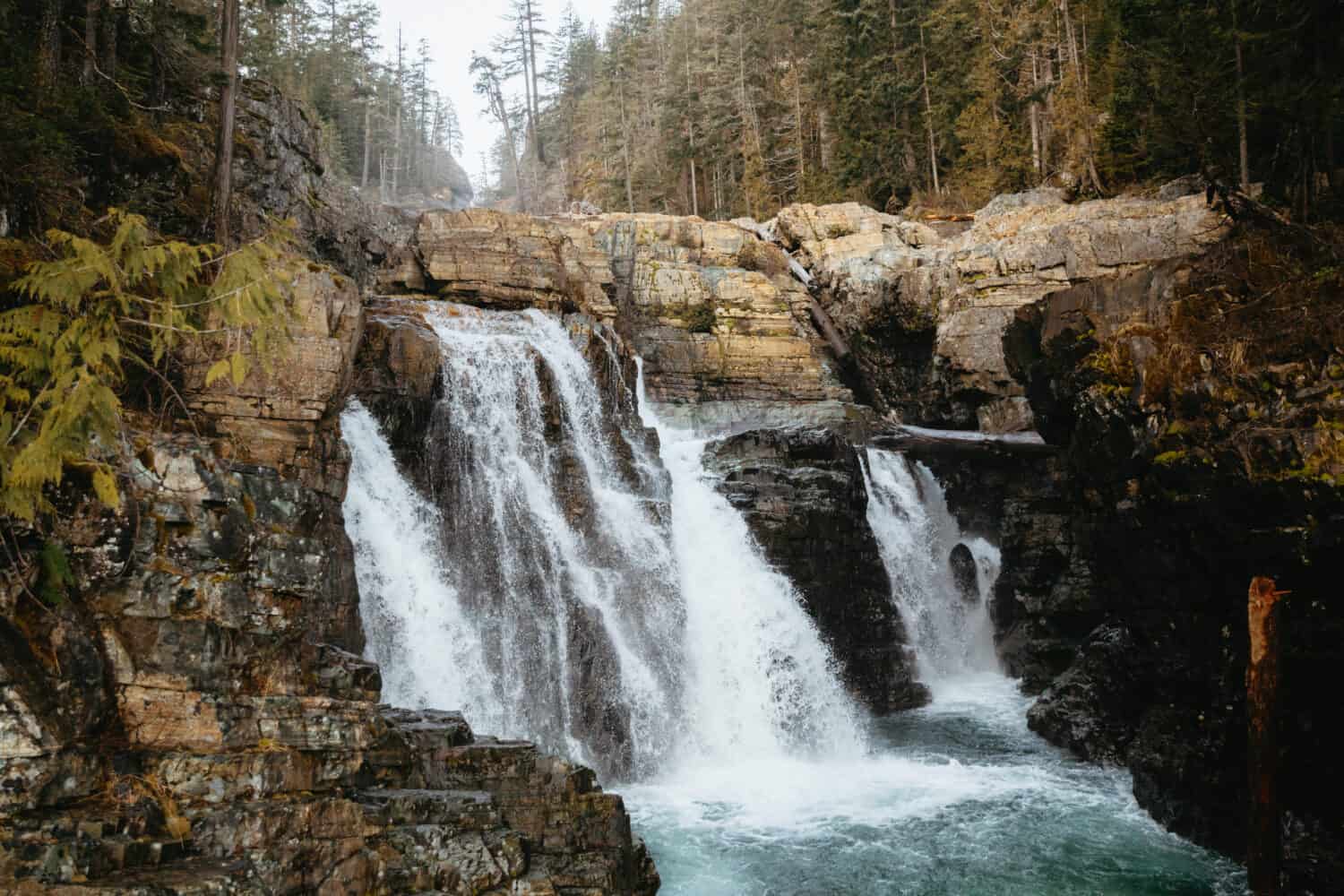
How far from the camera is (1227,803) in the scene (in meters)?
12.0

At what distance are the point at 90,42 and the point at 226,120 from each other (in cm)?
261

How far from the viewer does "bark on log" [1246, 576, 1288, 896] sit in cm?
896

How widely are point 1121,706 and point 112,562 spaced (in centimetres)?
1528

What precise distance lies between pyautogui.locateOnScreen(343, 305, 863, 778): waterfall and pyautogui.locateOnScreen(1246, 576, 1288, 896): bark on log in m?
8.41

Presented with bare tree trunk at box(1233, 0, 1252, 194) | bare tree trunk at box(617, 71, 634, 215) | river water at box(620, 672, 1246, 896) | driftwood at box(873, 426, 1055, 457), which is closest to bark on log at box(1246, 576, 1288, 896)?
river water at box(620, 672, 1246, 896)

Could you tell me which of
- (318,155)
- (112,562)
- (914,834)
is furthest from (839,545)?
(318,155)

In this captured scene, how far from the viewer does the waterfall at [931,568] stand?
22.0 m

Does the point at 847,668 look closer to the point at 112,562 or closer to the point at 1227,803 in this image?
Answer: the point at 1227,803

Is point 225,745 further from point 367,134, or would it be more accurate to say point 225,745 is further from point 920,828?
point 367,134

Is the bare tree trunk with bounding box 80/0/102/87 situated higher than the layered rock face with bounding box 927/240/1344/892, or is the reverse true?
the bare tree trunk with bounding box 80/0/102/87

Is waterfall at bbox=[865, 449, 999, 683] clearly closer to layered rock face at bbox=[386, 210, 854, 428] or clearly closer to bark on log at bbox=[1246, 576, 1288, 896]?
layered rock face at bbox=[386, 210, 854, 428]

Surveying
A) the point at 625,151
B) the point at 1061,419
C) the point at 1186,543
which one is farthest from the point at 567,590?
the point at 625,151

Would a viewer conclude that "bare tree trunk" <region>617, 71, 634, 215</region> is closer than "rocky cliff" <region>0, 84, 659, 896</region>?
No

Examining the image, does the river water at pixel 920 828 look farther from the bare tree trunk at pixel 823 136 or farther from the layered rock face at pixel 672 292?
the bare tree trunk at pixel 823 136
